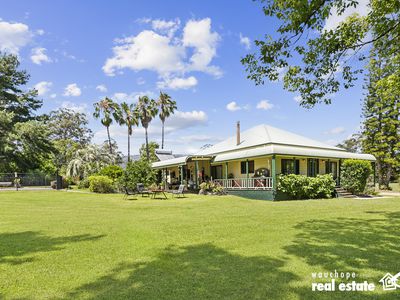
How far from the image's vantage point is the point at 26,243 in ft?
22.1

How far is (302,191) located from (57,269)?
1598 cm

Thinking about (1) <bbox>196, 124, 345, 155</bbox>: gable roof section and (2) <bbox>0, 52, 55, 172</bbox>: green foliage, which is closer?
(1) <bbox>196, 124, 345, 155</bbox>: gable roof section

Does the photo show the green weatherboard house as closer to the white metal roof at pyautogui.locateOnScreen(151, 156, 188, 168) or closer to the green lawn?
the white metal roof at pyautogui.locateOnScreen(151, 156, 188, 168)

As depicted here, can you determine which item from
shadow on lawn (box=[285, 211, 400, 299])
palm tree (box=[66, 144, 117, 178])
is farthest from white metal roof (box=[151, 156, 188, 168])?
shadow on lawn (box=[285, 211, 400, 299])

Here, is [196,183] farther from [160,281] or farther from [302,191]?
[160,281]

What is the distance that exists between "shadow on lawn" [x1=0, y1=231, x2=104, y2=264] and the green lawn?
22 mm

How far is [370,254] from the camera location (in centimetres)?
559

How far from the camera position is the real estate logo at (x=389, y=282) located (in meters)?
4.08

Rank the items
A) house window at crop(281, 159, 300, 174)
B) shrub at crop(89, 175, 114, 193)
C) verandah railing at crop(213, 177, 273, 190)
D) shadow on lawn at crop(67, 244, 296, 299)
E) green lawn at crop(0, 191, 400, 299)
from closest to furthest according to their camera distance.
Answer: shadow on lawn at crop(67, 244, 296, 299)
green lawn at crop(0, 191, 400, 299)
verandah railing at crop(213, 177, 273, 190)
house window at crop(281, 159, 300, 174)
shrub at crop(89, 175, 114, 193)

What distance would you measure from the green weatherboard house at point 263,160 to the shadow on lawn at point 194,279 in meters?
13.3

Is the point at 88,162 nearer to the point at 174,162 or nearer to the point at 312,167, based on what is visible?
the point at 174,162

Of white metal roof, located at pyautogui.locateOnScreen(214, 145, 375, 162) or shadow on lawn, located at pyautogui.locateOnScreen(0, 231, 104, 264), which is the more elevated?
white metal roof, located at pyautogui.locateOnScreen(214, 145, 375, 162)

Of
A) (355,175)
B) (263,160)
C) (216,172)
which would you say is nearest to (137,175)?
(216,172)

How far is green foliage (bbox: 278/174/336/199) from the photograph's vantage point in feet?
59.2
